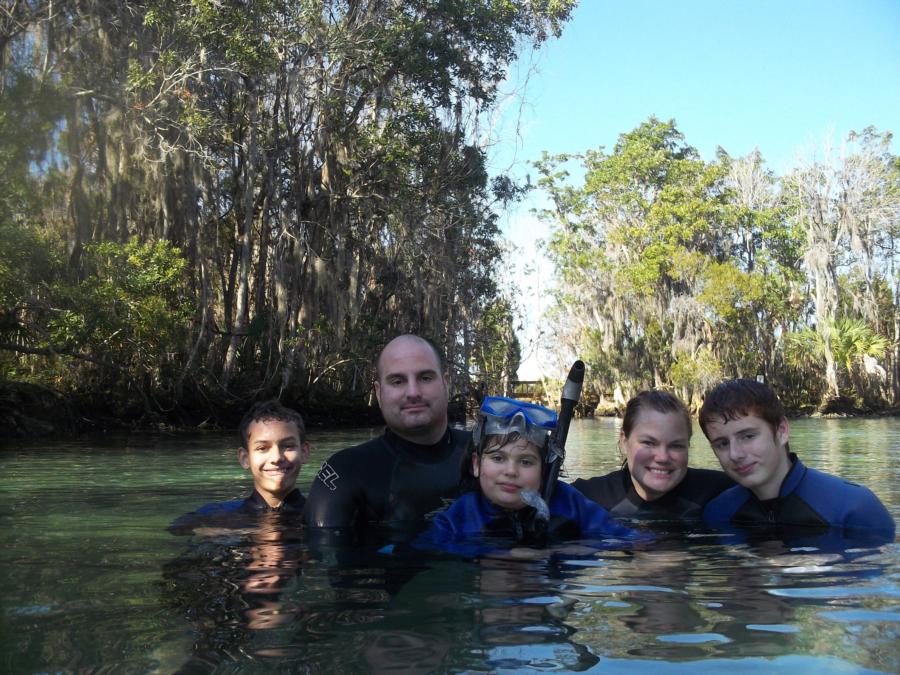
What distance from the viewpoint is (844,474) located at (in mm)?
9891

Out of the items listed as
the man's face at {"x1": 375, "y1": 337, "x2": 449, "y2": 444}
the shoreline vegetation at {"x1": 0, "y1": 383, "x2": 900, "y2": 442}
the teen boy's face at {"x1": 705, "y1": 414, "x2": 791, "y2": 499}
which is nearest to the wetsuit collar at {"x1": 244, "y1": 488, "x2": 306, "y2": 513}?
the man's face at {"x1": 375, "y1": 337, "x2": 449, "y2": 444}

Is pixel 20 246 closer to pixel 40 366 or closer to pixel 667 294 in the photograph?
pixel 40 366

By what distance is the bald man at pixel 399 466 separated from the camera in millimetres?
4805

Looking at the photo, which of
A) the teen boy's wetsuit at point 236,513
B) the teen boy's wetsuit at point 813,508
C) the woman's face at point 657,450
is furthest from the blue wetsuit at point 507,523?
the teen boy's wetsuit at point 236,513

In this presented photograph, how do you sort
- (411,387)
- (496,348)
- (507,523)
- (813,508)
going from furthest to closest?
(496,348), (411,387), (813,508), (507,523)

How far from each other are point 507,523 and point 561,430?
0.48m

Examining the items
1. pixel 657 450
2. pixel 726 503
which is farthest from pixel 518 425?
pixel 726 503

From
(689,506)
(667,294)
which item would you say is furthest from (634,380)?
(689,506)

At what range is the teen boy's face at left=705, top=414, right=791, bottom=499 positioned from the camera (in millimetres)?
4449

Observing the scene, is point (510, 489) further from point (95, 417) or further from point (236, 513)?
point (95, 417)

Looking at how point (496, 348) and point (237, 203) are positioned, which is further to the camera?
point (496, 348)

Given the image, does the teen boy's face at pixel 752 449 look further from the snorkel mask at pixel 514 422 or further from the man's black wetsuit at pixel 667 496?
the snorkel mask at pixel 514 422

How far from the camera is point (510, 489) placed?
4000 millimetres

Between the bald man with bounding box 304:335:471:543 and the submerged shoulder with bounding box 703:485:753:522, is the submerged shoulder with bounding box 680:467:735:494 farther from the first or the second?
the bald man with bounding box 304:335:471:543
